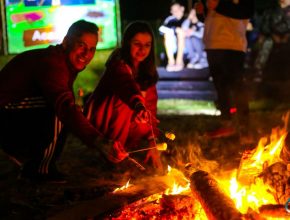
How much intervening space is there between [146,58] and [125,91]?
1.76ft

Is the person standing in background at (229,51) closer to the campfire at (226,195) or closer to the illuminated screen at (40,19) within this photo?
the campfire at (226,195)

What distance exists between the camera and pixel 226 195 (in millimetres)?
3281

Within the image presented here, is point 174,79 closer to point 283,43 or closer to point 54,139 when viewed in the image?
point 283,43

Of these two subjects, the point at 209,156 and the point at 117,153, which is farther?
the point at 209,156

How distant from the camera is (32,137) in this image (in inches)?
176

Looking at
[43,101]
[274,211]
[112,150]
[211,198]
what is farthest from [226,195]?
[43,101]

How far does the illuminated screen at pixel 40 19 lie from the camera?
9781 millimetres

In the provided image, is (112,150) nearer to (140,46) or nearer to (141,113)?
(141,113)

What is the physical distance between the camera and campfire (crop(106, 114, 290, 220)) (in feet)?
10.6

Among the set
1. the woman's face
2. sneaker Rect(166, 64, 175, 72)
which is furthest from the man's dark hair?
sneaker Rect(166, 64, 175, 72)

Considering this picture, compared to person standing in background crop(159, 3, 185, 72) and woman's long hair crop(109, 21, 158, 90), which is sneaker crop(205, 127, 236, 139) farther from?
person standing in background crop(159, 3, 185, 72)

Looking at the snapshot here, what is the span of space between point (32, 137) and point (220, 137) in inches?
109

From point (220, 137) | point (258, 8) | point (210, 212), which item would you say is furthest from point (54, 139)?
point (258, 8)

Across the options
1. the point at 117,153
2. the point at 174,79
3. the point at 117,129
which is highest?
the point at 117,153
